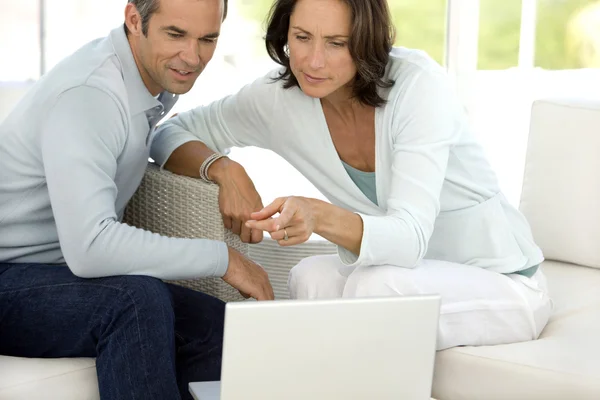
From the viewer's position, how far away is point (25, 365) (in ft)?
5.73

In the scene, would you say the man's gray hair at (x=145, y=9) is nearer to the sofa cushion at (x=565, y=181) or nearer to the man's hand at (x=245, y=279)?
the man's hand at (x=245, y=279)

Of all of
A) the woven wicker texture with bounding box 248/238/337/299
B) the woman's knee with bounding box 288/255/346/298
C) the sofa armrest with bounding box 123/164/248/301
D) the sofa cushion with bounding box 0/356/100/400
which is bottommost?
the sofa cushion with bounding box 0/356/100/400

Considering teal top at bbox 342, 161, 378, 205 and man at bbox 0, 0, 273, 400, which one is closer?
man at bbox 0, 0, 273, 400

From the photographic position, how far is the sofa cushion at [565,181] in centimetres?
243

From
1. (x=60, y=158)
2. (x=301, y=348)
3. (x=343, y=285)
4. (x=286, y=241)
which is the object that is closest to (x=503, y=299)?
(x=343, y=285)

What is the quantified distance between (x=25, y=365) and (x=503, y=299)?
101 centimetres

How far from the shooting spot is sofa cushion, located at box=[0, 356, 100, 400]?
1687 millimetres

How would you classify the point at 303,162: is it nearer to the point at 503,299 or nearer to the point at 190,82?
the point at 190,82

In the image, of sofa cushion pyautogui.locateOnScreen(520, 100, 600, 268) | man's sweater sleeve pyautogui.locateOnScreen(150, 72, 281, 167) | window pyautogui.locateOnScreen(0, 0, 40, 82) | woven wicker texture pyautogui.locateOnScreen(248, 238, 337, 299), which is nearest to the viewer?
man's sweater sleeve pyautogui.locateOnScreen(150, 72, 281, 167)

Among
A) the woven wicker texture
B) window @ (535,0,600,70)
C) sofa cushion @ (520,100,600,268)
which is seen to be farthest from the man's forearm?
window @ (535,0,600,70)

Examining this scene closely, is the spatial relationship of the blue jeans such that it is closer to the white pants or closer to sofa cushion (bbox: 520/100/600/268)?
the white pants

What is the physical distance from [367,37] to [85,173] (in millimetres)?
695

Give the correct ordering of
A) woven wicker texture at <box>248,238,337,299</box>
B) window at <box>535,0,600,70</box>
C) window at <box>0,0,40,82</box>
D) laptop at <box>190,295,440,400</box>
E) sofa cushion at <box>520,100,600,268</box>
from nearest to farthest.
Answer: laptop at <box>190,295,440,400</box> < sofa cushion at <box>520,100,600,268</box> < woven wicker texture at <box>248,238,337,299</box> < window at <box>0,0,40,82</box> < window at <box>535,0,600,70</box>

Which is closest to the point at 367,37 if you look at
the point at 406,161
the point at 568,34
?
the point at 406,161
